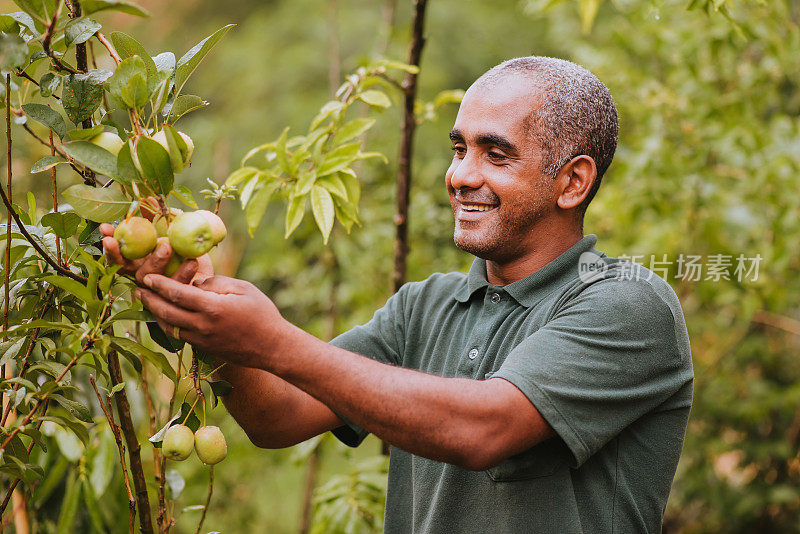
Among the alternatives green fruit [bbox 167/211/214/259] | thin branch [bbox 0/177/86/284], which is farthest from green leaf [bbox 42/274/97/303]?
green fruit [bbox 167/211/214/259]

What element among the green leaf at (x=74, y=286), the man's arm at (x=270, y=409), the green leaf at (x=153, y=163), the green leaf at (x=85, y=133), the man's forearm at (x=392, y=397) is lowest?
the man's arm at (x=270, y=409)

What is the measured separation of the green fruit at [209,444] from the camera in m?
1.13

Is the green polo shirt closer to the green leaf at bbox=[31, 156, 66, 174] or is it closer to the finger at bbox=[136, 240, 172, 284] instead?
the finger at bbox=[136, 240, 172, 284]

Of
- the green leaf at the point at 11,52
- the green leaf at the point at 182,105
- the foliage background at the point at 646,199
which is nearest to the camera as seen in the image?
the green leaf at the point at 11,52

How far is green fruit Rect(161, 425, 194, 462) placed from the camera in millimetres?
1115

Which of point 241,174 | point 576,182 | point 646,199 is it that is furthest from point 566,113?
point 646,199

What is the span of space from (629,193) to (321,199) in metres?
1.92

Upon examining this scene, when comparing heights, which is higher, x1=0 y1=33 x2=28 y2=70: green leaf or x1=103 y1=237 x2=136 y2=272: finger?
x1=0 y1=33 x2=28 y2=70: green leaf

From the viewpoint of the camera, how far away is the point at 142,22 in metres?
5.70

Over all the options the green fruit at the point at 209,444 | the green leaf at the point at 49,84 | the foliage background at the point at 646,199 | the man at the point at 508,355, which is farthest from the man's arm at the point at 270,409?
the foliage background at the point at 646,199

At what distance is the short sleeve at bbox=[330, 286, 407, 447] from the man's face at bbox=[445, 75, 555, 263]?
28cm

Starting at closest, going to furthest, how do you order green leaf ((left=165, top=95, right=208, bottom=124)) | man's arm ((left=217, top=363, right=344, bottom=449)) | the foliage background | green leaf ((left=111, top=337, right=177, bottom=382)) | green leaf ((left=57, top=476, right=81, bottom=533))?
green leaf ((left=111, top=337, right=177, bottom=382)), green leaf ((left=165, top=95, right=208, bottom=124)), man's arm ((left=217, top=363, right=344, bottom=449)), green leaf ((left=57, top=476, right=81, bottom=533)), the foliage background

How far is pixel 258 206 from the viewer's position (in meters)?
1.56

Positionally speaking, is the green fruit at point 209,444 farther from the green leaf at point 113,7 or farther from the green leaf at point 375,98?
the green leaf at point 375,98
